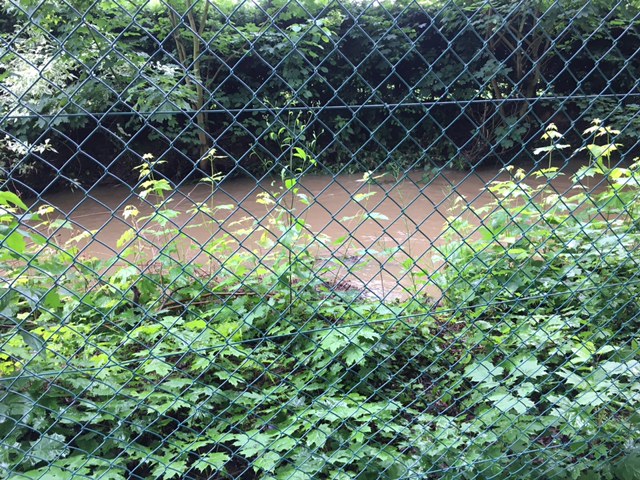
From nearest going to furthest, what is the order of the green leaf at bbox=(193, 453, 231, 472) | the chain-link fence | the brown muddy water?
the chain-link fence, the green leaf at bbox=(193, 453, 231, 472), the brown muddy water

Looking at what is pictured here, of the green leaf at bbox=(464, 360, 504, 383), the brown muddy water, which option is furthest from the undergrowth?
the brown muddy water

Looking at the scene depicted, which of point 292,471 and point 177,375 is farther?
point 177,375

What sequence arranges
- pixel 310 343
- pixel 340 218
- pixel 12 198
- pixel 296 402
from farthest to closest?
pixel 340 218 < pixel 310 343 < pixel 296 402 < pixel 12 198

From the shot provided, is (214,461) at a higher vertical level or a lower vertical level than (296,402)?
lower

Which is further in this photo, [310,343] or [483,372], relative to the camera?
[310,343]

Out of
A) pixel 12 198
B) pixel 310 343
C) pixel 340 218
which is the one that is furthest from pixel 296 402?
pixel 340 218

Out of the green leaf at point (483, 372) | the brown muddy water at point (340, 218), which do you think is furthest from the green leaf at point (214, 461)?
the brown muddy water at point (340, 218)

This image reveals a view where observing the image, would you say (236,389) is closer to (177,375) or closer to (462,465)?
(177,375)

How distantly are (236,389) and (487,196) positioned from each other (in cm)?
486

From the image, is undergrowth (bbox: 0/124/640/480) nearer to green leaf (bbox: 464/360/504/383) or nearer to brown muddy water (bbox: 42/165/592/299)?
green leaf (bbox: 464/360/504/383)

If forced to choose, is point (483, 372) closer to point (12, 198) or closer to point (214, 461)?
point (214, 461)

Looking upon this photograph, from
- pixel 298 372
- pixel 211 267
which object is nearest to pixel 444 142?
pixel 211 267

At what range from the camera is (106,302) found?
255 centimetres

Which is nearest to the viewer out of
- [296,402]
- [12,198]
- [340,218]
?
[12,198]
